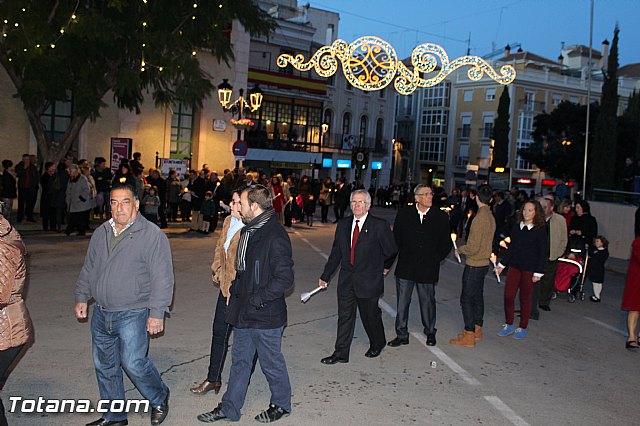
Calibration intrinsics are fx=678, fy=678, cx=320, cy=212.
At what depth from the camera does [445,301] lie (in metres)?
11.5

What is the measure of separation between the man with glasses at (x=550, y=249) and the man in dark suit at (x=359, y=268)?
372 centimetres

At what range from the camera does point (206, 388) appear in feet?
20.2

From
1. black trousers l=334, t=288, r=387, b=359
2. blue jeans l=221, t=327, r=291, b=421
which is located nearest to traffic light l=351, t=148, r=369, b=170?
black trousers l=334, t=288, r=387, b=359

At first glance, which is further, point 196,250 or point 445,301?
point 196,250

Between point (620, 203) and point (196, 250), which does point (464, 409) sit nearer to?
point (196, 250)

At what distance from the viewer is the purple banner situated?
65.5 feet

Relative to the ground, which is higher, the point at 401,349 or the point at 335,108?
the point at 335,108

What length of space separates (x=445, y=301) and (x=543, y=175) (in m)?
58.8

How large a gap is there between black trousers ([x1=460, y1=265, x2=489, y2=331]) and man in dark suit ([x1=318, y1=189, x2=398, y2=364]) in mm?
1387

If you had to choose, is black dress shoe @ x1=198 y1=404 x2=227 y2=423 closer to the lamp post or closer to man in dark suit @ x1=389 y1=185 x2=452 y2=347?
man in dark suit @ x1=389 y1=185 x2=452 y2=347

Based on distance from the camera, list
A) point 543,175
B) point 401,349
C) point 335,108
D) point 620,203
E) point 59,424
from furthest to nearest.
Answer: point 543,175 → point 335,108 → point 620,203 → point 401,349 → point 59,424

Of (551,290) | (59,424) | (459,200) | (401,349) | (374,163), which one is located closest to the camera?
(59,424)

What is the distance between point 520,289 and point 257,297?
491 cm

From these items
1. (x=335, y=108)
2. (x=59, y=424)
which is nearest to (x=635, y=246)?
(x=59, y=424)
